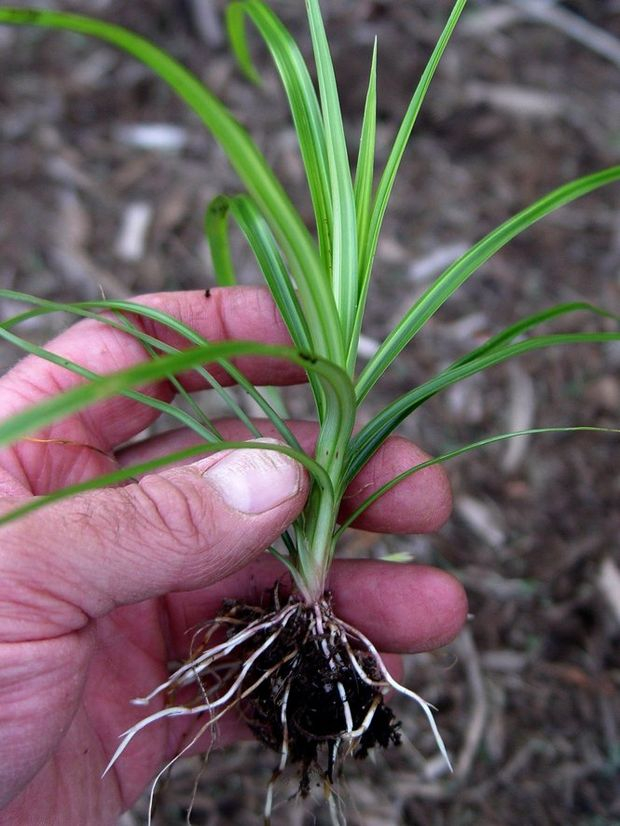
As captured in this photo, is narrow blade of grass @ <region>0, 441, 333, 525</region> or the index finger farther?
the index finger

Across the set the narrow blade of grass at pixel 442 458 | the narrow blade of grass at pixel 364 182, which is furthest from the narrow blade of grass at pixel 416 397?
the narrow blade of grass at pixel 364 182

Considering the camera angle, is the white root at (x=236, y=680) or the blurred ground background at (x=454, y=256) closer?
the white root at (x=236, y=680)

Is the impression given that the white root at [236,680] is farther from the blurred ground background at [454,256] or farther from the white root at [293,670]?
the blurred ground background at [454,256]

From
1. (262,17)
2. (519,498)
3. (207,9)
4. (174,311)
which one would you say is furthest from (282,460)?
(207,9)

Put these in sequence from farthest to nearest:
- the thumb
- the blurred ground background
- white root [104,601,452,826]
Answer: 1. the blurred ground background
2. white root [104,601,452,826]
3. the thumb

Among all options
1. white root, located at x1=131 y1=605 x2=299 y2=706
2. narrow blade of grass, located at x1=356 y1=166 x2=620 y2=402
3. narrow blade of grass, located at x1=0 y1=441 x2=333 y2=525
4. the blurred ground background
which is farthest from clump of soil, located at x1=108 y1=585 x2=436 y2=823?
the blurred ground background

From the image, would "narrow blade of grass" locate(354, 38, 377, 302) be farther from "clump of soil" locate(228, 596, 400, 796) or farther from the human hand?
"clump of soil" locate(228, 596, 400, 796)

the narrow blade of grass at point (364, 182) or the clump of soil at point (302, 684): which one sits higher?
the narrow blade of grass at point (364, 182)

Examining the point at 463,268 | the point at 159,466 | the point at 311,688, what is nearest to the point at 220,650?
the point at 311,688

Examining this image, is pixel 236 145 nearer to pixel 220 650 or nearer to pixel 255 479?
pixel 255 479
